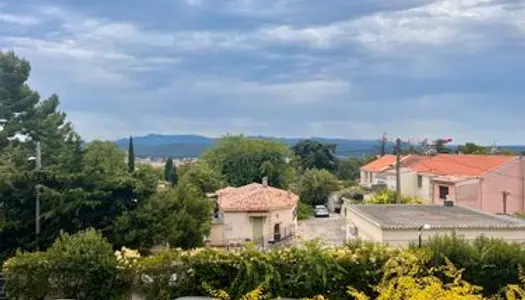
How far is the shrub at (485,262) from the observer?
12.2 m

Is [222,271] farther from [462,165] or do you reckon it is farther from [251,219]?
[462,165]

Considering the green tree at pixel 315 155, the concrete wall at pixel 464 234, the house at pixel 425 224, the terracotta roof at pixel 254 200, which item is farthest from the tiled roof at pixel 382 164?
the concrete wall at pixel 464 234

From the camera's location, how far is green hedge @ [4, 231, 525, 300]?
38.4 feet

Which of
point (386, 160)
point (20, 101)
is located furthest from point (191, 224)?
point (386, 160)

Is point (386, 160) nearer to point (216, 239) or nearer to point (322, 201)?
point (322, 201)

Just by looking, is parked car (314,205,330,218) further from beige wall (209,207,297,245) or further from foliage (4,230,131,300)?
foliage (4,230,131,300)

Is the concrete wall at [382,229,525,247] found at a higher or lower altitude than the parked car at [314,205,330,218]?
higher

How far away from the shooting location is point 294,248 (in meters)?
12.0

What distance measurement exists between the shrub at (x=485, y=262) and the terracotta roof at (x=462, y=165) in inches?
849

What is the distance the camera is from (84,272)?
12.0 m

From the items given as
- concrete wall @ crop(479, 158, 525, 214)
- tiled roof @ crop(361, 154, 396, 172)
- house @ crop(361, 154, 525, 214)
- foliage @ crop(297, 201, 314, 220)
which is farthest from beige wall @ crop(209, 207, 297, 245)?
tiled roof @ crop(361, 154, 396, 172)

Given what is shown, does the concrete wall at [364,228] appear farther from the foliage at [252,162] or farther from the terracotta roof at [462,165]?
the foliage at [252,162]

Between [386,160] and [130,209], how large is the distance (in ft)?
120

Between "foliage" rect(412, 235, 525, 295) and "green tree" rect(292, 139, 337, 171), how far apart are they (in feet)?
168
